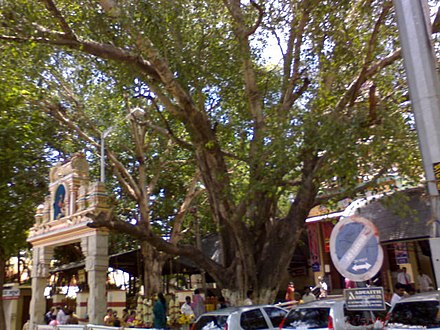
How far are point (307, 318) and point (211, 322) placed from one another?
2009mm

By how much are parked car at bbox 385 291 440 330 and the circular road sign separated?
Answer: 10.8ft

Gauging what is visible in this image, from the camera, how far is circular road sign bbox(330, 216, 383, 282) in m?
4.34

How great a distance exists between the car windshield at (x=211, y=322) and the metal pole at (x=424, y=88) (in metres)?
6.74

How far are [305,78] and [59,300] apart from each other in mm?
14311

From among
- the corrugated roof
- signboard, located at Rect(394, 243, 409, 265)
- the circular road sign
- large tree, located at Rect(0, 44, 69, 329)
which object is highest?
large tree, located at Rect(0, 44, 69, 329)

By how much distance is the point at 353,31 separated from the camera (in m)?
11.6

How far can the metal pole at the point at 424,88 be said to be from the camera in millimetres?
3664

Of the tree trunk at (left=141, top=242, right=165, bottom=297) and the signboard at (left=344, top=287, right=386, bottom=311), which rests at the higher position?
the tree trunk at (left=141, top=242, right=165, bottom=297)

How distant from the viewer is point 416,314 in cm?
731

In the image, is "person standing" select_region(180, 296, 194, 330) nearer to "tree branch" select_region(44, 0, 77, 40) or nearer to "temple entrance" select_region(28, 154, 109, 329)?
"temple entrance" select_region(28, 154, 109, 329)

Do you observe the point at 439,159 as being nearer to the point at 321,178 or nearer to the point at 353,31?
the point at 321,178

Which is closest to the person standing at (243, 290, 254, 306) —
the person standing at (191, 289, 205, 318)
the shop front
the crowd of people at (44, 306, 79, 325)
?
the shop front

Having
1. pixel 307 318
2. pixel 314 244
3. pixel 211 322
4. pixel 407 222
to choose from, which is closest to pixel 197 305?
pixel 314 244

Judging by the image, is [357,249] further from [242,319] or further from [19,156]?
[19,156]
